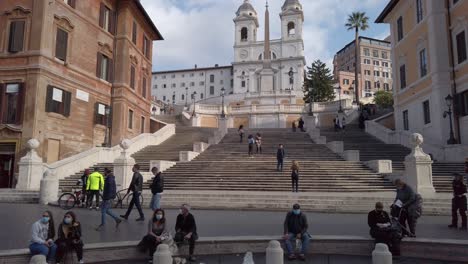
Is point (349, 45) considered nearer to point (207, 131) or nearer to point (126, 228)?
point (207, 131)

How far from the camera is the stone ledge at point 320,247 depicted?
7.27 m

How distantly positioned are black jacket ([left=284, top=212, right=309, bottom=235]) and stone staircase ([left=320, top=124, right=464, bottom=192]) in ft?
34.9

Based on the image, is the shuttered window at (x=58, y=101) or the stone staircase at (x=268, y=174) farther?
the shuttered window at (x=58, y=101)

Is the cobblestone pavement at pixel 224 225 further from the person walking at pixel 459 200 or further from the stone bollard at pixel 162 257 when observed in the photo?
the stone bollard at pixel 162 257

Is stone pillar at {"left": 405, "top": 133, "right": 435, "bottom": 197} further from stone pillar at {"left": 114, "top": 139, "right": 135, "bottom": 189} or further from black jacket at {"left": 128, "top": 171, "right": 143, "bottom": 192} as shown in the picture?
stone pillar at {"left": 114, "top": 139, "right": 135, "bottom": 189}

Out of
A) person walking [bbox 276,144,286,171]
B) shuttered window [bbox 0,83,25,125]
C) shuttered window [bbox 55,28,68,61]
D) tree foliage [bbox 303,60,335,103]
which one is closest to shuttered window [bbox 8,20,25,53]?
shuttered window [bbox 55,28,68,61]

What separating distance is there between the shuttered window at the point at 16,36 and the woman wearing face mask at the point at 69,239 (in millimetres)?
19539

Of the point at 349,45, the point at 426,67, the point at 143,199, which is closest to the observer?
the point at 143,199

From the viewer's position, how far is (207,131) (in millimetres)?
34812

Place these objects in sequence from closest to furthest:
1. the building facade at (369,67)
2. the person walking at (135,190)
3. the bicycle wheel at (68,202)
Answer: the person walking at (135,190)
the bicycle wheel at (68,202)
the building facade at (369,67)

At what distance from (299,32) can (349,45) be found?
33.6 m

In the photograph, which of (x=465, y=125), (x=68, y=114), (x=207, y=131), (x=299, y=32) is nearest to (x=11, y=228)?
(x=68, y=114)

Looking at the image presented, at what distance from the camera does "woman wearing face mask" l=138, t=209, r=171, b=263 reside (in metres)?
7.36

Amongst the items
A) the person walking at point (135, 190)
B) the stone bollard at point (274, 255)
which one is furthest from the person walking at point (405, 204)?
the person walking at point (135, 190)
